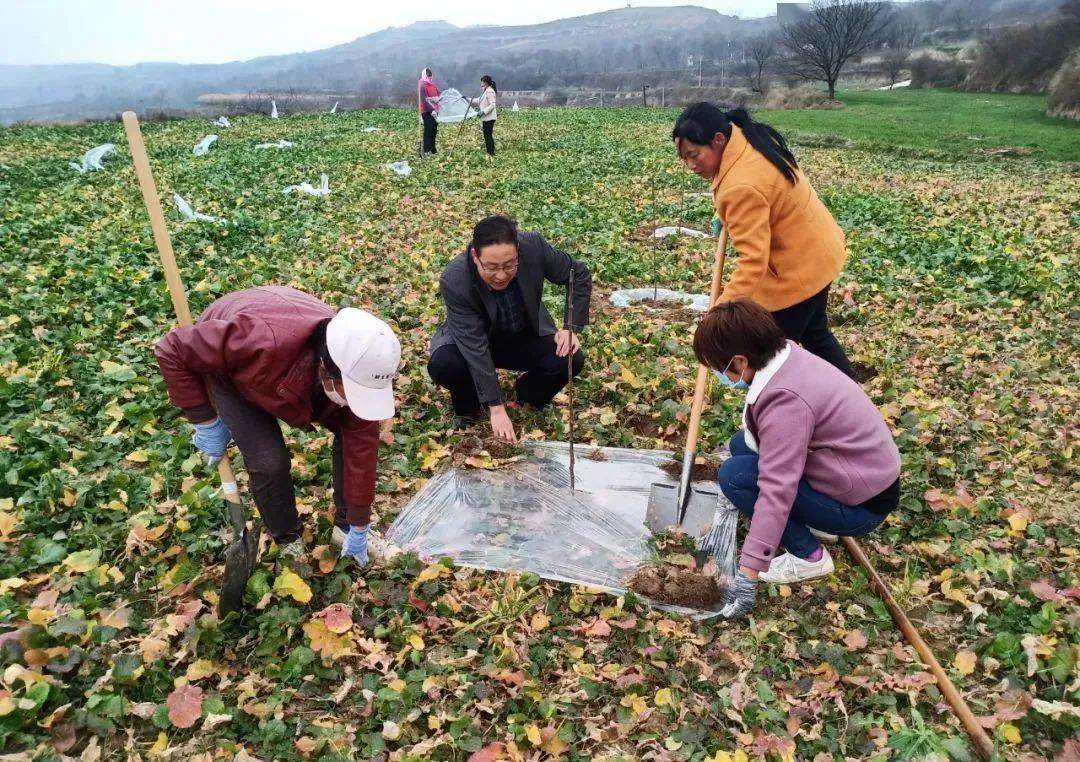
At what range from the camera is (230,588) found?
2393 millimetres

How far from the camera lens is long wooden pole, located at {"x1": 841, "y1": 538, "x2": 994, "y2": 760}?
2.06 metres

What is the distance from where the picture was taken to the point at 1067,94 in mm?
18844

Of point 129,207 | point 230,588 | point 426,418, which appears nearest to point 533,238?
point 426,418

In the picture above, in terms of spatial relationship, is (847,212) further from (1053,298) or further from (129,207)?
(129,207)

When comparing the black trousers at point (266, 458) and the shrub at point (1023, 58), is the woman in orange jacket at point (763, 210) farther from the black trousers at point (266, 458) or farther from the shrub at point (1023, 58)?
the shrub at point (1023, 58)

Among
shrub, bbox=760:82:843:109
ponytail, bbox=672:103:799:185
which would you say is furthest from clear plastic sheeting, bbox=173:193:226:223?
shrub, bbox=760:82:843:109

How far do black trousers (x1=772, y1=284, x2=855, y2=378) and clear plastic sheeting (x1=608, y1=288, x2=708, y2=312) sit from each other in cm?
223

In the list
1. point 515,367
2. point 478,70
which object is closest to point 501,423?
point 515,367

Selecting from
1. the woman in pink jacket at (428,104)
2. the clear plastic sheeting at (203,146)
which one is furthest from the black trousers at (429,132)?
the clear plastic sheeting at (203,146)

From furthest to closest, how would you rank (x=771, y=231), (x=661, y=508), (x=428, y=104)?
(x=428, y=104) < (x=661, y=508) < (x=771, y=231)

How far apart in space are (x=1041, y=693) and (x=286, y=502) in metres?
2.66

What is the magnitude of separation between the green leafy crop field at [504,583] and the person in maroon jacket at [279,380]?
41 cm

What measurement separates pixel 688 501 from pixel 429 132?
39.7ft

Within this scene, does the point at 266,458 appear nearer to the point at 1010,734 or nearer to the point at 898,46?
the point at 1010,734
